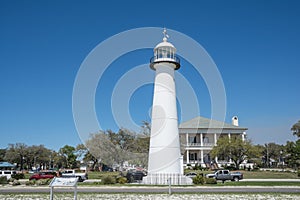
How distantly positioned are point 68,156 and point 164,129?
6777 centimetres

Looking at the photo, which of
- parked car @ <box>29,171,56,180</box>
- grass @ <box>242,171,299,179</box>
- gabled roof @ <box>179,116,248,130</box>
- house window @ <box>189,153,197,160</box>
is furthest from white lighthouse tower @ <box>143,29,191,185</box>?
house window @ <box>189,153,197,160</box>

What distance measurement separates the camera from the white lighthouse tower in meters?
28.1

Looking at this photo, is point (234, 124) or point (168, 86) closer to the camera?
point (168, 86)

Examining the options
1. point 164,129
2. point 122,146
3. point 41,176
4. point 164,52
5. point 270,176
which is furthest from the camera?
point 122,146

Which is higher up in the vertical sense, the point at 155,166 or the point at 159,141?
the point at 159,141

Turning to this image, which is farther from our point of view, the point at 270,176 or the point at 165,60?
the point at 270,176

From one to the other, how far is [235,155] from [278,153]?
41.7 metres

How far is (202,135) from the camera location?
78.5 meters

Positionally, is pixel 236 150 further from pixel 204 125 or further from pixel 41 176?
pixel 41 176

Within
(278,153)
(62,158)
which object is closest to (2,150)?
(62,158)

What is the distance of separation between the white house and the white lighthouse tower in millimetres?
46251

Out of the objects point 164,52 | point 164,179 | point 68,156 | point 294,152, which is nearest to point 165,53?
point 164,52

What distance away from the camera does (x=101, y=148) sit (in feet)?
170

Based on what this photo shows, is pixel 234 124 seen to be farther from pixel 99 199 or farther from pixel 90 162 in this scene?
pixel 99 199
